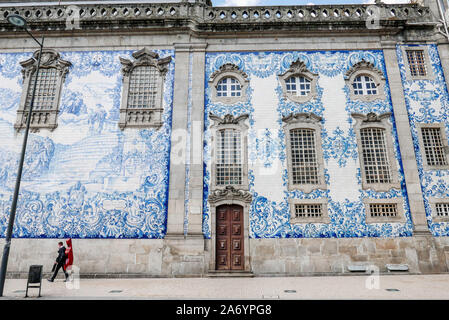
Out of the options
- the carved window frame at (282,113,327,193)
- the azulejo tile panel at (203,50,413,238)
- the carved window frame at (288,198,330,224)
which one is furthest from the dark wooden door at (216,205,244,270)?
the carved window frame at (282,113,327,193)

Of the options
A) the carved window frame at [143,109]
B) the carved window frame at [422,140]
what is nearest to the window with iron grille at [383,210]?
the carved window frame at [422,140]

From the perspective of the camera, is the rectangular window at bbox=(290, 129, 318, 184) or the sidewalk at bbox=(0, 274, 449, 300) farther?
the rectangular window at bbox=(290, 129, 318, 184)

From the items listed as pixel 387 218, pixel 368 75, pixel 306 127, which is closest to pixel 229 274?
pixel 387 218

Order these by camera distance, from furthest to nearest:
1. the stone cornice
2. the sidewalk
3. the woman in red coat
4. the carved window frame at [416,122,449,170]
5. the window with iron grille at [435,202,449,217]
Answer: the stone cornice
the carved window frame at [416,122,449,170]
the window with iron grille at [435,202,449,217]
the woman in red coat
the sidewalk

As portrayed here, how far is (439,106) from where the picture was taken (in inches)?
504

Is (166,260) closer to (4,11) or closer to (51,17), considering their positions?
(51,17)

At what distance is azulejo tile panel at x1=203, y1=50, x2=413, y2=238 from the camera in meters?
11.6

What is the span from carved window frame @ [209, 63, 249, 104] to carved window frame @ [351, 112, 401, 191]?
15.3 feet

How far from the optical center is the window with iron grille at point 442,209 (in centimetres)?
1175

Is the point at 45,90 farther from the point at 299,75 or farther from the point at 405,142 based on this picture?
the point at 405,142

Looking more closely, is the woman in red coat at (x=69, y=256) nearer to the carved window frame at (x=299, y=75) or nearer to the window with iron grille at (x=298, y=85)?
the carved window frame at (x=299, y=75)

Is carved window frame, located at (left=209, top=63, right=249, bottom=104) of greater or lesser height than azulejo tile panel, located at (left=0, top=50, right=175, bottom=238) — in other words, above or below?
above

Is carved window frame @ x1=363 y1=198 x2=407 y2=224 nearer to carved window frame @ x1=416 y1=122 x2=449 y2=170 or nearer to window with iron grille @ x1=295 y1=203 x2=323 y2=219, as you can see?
window with iron grille @ x1=295 y1=203 x2=323 y2=219

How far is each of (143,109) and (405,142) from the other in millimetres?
10771
